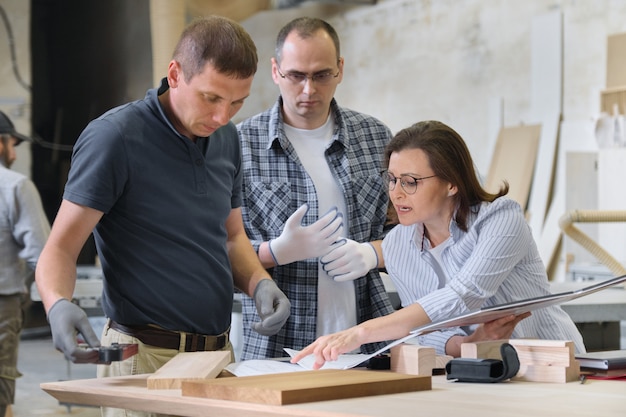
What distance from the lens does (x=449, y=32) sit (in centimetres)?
945

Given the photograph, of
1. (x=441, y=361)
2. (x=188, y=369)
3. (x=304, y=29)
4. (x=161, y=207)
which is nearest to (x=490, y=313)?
(x=441, y=361)

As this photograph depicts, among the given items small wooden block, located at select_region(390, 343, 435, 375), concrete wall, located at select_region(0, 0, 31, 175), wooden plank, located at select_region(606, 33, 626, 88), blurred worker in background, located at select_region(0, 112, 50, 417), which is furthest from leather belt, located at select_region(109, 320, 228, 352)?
concrete wall, located at select_region(0, 0, 31, 175)

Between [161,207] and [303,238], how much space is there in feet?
2.10

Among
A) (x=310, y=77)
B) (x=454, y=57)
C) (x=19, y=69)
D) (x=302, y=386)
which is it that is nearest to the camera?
(x=302, y=386)

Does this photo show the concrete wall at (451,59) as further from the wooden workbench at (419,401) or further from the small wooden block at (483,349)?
the wooden workbench at (419,401)

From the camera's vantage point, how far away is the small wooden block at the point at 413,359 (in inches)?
76.4

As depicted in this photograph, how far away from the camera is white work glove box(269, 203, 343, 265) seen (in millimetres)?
2568

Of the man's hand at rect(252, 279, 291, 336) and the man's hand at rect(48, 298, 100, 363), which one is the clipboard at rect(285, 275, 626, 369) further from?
the man's hand at rect(48, 298, 100, 363)

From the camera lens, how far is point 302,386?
5.23 feet

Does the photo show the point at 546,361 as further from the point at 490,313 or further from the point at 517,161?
the point at 517,161

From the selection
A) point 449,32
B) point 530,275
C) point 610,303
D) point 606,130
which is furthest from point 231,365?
point 449,32

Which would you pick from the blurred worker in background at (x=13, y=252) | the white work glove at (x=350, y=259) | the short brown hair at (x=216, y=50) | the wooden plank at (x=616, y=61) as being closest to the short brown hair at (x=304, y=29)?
the white work glove at (x=350, y=259)

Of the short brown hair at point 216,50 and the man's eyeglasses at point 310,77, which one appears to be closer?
the short brown hair at point 216,50

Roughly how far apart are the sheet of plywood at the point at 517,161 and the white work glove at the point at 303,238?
19.4 feet
